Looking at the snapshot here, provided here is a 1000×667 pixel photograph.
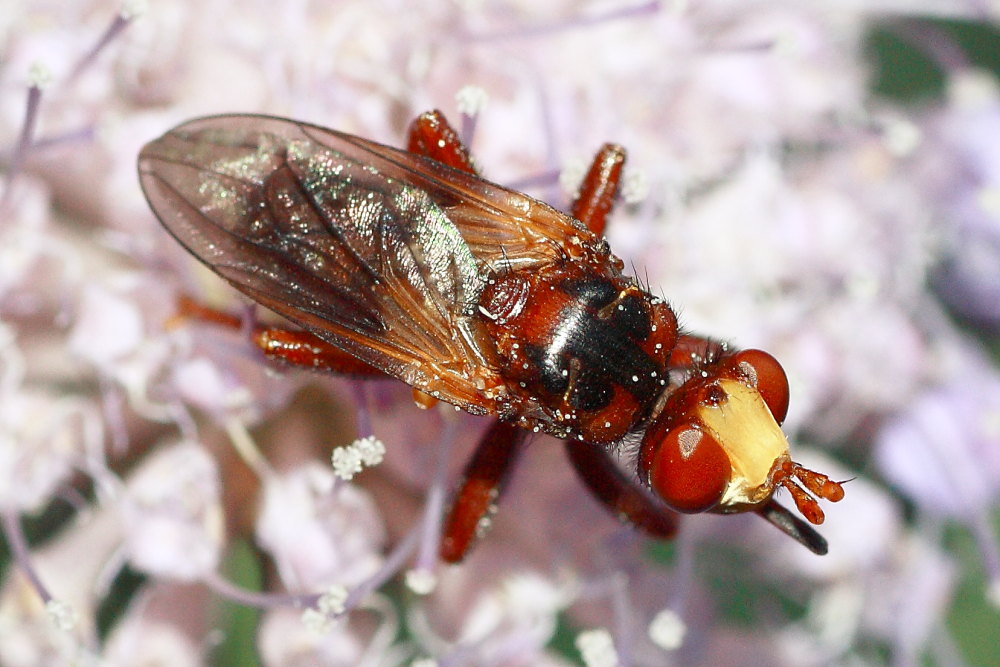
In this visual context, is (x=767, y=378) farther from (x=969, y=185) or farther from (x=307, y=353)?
(x=969, y=185)

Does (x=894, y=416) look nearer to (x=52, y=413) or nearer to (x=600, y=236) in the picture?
(x=600, y=236)

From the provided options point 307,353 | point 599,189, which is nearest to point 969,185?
point 599,189

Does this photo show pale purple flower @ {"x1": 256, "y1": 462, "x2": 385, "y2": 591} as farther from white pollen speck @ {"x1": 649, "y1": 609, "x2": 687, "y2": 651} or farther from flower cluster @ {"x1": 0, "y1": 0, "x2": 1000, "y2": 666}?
white pollen speck @ {"x1": 649, "y1": 609, "x2": 687, "y2": 651}

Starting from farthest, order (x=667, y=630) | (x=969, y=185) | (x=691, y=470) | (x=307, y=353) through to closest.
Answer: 1. (x=969, y=185)
2. (x=667, y=630)
3. (x=307, y=353)
4. (x=691, y=470)

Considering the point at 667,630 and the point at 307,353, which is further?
the point at 667,630

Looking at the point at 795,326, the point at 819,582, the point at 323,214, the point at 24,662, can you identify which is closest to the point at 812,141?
the point at 795,326

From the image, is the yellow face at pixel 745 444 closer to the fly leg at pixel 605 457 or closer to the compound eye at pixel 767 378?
the compound eye at pixel 767 378
